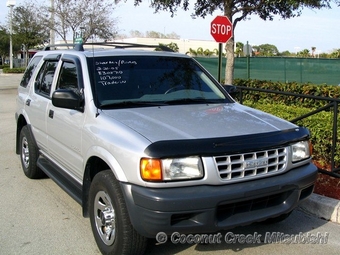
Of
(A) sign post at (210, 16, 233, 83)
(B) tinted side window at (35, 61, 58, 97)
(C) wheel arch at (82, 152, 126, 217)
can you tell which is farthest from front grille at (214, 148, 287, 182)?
(A) sign post at (210, 16, 233, 83)

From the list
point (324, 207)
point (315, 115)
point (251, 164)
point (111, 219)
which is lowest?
point (324, 207)

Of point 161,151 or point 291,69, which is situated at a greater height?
point 291,69

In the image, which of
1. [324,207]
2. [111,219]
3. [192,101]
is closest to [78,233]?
[111,219]

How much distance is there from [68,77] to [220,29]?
4.98 m

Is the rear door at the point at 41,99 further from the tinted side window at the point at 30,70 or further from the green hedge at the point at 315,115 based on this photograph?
the green hedge at the point at 315,115

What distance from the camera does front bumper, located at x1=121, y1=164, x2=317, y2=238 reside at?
2.95 metres

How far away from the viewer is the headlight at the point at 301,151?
11.8ft

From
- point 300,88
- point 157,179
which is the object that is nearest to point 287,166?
point 157,179

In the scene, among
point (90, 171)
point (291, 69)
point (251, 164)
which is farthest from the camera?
point (291, 69)

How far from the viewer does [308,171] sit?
364 centimetres

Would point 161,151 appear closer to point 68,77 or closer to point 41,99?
point 68,77

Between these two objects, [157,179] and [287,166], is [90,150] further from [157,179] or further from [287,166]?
[287,166]

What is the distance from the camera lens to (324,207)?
4.56 m

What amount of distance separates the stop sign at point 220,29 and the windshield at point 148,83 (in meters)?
4.12
